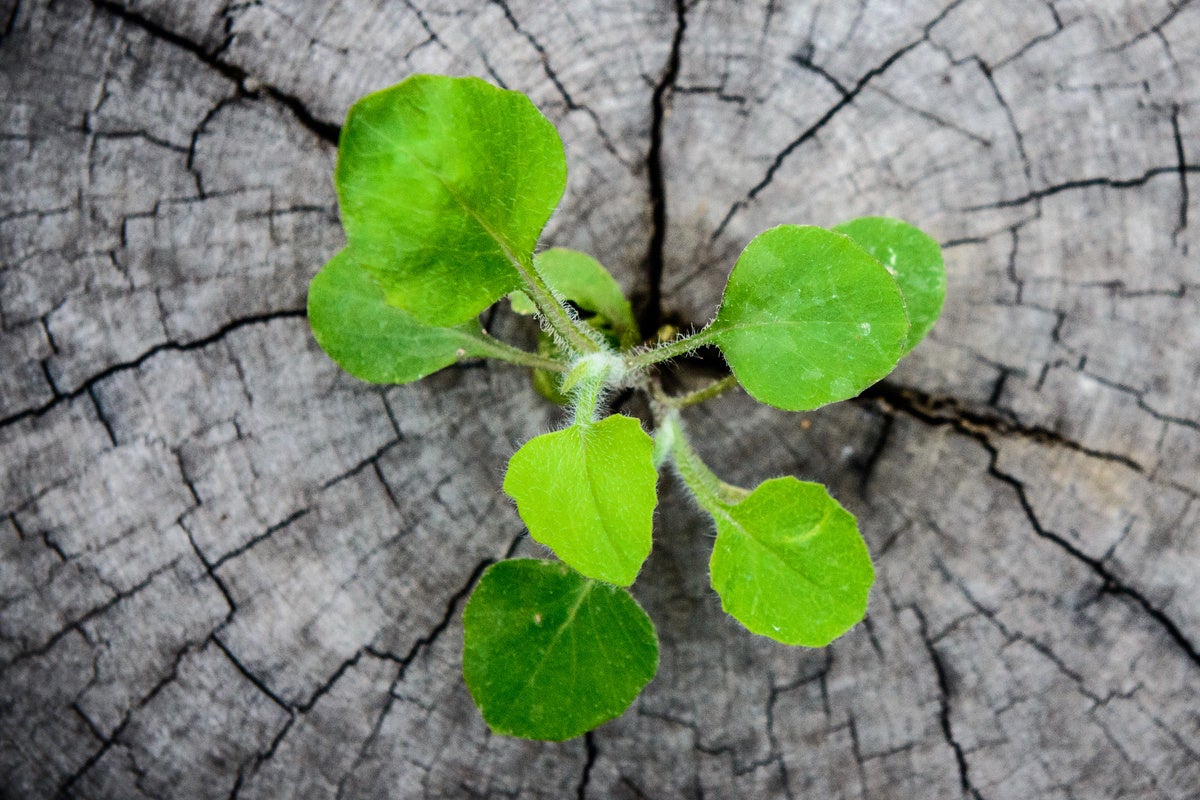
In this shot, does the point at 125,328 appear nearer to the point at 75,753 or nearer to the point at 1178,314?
the point at 75,753

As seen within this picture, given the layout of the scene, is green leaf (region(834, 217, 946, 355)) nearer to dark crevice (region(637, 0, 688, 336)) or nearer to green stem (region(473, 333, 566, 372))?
dark crevice (region(637, 0, 688, 336))

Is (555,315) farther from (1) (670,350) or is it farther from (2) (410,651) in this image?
(2) (410,651)

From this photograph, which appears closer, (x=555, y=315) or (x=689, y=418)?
(x=555, y=315)

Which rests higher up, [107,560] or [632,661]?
[107,560]

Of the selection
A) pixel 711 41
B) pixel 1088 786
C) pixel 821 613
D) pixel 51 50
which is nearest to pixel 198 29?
pixel 51 50

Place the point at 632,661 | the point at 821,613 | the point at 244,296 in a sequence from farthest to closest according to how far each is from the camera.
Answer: the point at 244,296
the point at 632,661
the point at 821,613

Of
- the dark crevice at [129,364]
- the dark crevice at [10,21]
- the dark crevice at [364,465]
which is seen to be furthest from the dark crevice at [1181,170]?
the dark crevice at [10,21]

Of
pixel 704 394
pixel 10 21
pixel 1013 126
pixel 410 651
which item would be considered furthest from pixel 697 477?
pixel 10 21
